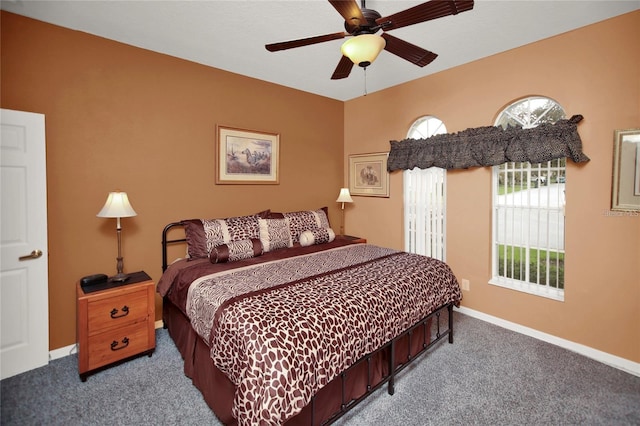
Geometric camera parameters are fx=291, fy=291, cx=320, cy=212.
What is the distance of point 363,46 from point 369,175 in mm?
2896

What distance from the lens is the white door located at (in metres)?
2.29

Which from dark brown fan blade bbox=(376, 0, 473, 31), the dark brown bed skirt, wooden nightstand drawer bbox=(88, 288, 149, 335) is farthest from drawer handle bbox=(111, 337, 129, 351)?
dark brown fan blade bbox=(376, 0, 473, 31)

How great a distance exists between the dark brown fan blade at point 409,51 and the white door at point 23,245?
9.28 feet

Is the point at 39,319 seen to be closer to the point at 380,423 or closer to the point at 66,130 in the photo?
the point at 66,130

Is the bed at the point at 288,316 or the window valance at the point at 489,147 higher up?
the window valance at the point at 489,147

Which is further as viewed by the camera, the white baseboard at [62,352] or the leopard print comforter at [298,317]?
the white baseboard at [62,352]

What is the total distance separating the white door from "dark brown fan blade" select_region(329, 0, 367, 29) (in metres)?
2.56

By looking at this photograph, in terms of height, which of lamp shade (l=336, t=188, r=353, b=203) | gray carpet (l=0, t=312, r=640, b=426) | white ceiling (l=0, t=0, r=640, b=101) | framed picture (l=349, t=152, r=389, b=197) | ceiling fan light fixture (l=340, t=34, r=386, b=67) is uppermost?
white ceiling (l=0, t=0, r=640, b=101)

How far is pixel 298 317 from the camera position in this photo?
1.65m

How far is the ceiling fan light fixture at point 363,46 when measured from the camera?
5.66 ft

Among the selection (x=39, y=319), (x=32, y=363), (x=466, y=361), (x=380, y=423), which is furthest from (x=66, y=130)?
(x=466, y=361)

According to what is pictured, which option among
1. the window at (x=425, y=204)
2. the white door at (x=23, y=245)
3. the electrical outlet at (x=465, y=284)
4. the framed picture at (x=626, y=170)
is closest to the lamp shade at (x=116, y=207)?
the white door at (x=23, y=245)

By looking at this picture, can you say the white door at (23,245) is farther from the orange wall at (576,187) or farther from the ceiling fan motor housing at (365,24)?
the orange wall at (576,187)

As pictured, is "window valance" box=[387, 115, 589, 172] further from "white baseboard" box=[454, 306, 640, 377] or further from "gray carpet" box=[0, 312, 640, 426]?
"gray carpet" box=[0, 312, 640, 426]
